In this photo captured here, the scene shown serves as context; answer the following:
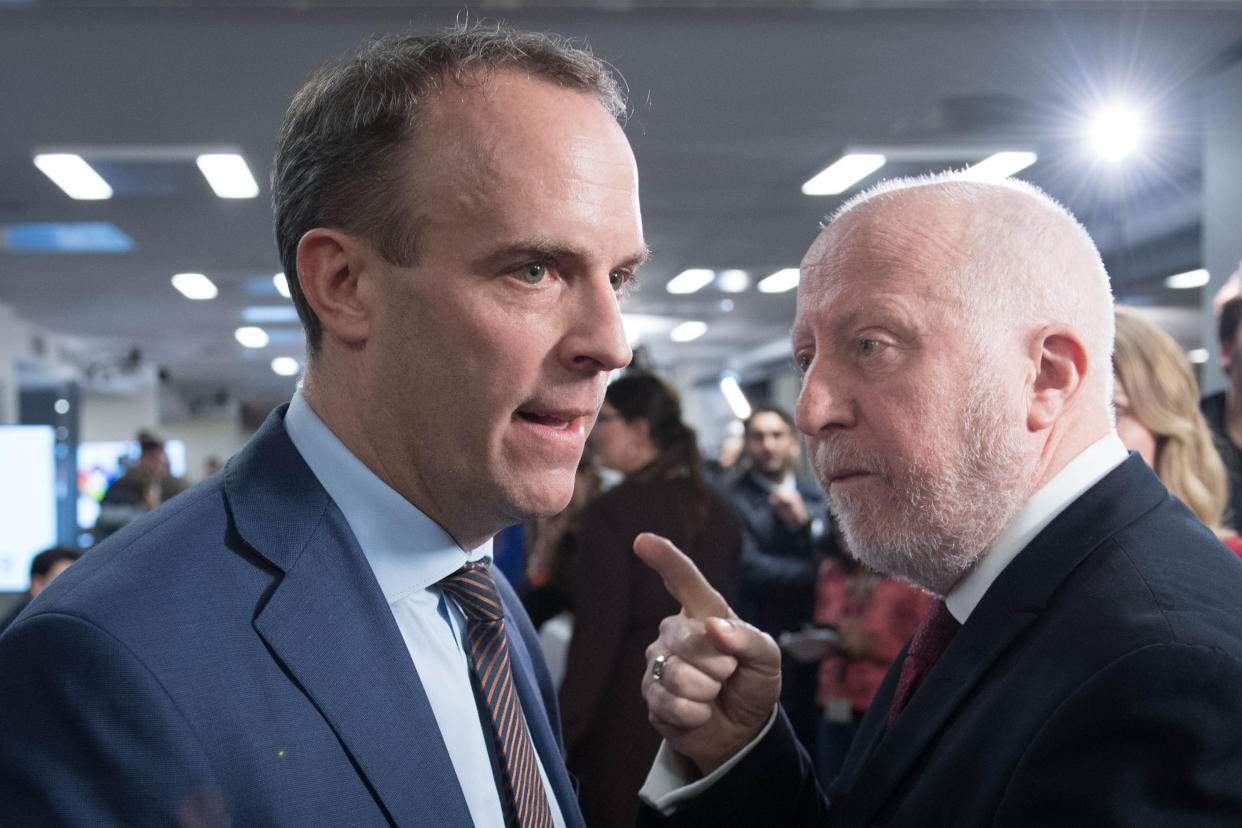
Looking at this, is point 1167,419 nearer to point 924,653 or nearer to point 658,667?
point 924,653

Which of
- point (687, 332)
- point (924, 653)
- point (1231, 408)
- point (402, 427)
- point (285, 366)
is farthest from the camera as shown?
point (285, 366)

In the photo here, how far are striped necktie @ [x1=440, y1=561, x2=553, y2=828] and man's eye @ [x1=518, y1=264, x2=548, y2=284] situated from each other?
35 centimetres

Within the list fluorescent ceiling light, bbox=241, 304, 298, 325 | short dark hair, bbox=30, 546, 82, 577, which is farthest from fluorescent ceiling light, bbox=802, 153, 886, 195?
fluorescent ceiling light, bbox=241, 304, 298, 325

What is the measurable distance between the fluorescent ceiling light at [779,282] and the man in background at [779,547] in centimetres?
461

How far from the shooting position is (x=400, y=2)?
3508mm

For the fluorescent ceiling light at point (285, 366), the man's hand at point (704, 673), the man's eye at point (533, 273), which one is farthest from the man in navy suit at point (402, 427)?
the fluorescent ceiling light at point (285, 366)

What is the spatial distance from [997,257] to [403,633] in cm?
83

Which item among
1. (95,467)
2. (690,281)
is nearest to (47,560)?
(690,281)

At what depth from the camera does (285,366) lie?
18.0m

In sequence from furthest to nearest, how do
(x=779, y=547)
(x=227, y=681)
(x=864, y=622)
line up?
1. (x=779, y=547)
2. (x=864, y=622)
3. (x=227, y=681)

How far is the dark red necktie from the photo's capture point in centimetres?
129

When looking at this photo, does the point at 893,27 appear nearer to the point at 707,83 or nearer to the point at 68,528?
the point at 707,83

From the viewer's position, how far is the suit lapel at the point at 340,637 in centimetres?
90

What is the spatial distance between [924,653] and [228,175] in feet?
18.0
